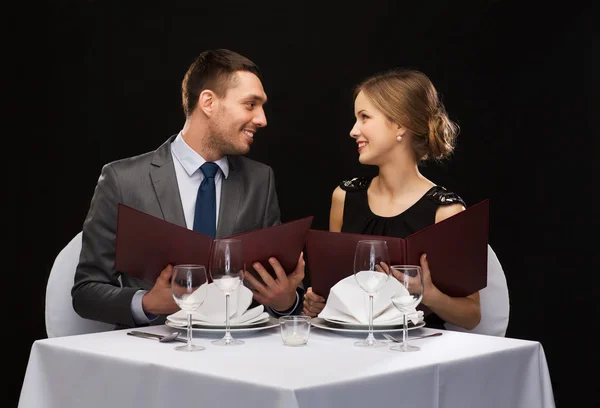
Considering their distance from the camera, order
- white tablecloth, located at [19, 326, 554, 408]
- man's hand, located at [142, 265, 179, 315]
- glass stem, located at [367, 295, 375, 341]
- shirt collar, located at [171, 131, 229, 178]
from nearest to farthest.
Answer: white tablecloth, located at [19, 326, 554, 408]
glass stem, located at [367, 295, 375, 341]
man's hand, located at [142, 265, 179, 315]
shirt collar, located at [171, 131, 229, 178]

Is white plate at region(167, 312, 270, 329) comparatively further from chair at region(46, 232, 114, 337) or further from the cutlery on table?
chair at region(46, 232, 114, 337)

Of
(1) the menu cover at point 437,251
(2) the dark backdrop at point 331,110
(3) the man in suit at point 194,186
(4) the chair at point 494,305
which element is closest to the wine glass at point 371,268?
(1) the menu cover at point 437,251

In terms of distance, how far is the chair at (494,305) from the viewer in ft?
8.66

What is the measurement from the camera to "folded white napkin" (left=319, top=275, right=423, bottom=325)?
205 centimetres

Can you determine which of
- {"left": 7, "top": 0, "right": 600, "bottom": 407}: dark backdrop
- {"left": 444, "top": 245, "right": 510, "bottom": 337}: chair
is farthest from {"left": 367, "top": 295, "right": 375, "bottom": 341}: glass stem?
{"left": 7, "top": 0, "right": 600, "bottom": 407}: dark backdrop

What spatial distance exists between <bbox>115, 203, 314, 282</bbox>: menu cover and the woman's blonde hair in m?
0.97

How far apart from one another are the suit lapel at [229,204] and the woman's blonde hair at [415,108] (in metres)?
0.58

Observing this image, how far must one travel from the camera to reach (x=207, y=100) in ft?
9.93

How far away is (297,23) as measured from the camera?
403cm

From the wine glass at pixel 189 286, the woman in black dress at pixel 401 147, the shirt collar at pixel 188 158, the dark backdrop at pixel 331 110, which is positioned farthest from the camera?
the dark backdrop at pixel 331 110

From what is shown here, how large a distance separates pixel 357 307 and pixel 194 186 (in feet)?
3.30

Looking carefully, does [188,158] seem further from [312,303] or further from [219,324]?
[219,324]

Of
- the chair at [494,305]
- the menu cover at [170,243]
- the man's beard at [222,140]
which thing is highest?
the man's beard at [222,140]

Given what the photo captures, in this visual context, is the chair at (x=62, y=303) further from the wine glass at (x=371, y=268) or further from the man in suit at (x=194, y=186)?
the wine glass at (x=371, y=268)
